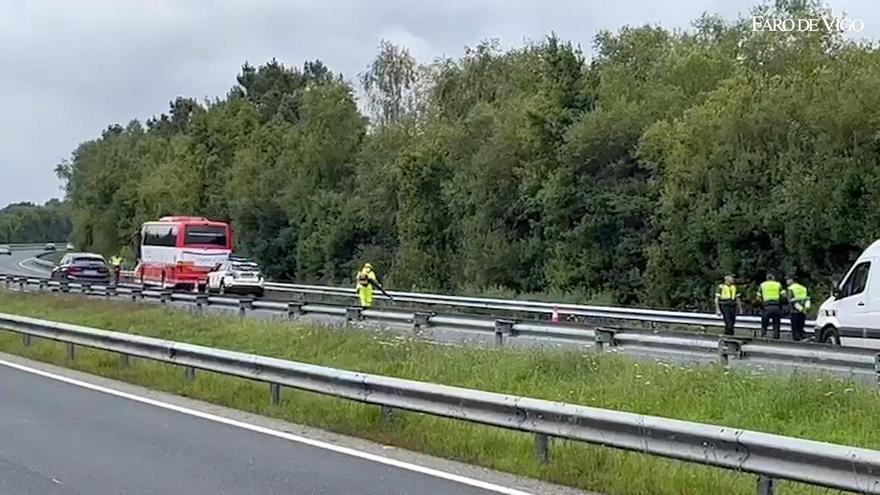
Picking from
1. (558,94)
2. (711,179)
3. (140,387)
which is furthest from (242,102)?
(140,387)

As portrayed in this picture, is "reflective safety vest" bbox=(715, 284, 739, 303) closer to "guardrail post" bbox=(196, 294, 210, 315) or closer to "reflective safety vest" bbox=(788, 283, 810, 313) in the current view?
"reflective safety vest" bbox=(788, 283, 810, 313)

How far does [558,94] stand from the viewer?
149ft

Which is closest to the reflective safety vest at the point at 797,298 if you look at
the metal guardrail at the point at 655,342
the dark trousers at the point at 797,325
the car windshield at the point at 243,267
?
the dark trousers at the point at 797,325

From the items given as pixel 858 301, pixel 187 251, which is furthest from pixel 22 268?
pixel 858 301

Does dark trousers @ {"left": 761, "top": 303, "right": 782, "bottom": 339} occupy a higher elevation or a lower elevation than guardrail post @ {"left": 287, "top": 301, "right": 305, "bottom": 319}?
higher

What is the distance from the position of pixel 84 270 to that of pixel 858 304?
144 ft

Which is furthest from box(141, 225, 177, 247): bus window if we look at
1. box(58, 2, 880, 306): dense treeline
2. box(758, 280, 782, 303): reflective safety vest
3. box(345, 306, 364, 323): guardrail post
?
box(758, 280, 782, 303): reflective safety vest

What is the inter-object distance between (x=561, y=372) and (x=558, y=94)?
3120 cm

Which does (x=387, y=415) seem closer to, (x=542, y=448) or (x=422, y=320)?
(x=542, y=448)

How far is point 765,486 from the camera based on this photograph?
26.5 ft

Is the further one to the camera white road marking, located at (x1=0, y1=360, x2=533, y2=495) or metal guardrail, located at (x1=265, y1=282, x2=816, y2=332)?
metal guardrail, located at (x1=265, y1=282, x2=816, y2=332)

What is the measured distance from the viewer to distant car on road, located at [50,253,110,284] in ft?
186

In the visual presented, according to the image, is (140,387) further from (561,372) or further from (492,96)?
(492,96)

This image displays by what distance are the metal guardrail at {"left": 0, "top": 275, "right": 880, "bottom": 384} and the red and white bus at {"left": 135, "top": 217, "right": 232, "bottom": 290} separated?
70.0 ft
